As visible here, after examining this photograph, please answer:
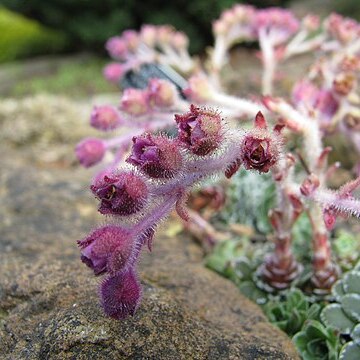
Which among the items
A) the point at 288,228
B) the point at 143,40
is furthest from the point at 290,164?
the point at 143,40

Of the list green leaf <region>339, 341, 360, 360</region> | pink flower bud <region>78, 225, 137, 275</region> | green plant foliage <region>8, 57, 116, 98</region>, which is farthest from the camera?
green plant foliage <region>8, 57, 116, 98</region>

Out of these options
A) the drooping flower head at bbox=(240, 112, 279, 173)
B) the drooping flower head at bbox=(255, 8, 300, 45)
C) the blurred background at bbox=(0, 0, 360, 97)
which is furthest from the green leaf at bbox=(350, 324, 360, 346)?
the blurred background at bbox=(0, 0, 360, 97)

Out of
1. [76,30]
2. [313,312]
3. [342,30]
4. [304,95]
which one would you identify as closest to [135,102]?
[304,95]

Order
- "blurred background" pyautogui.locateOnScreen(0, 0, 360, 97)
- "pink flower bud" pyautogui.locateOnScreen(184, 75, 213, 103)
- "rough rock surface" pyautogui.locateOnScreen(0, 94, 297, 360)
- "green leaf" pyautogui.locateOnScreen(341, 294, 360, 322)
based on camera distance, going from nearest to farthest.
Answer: "rough rock surface" pyautogui.locateOnScreen(0, 94, 297, 360) < "green leaf" pyautogui.locateOnScreen(341, 294, 360, 322) < "pink flower bud" pyautogui.locateOnScreen(184, 75, 213, 103) < "blurred background" pyautogui.locateOnScreen(0, 0, 360, 97)

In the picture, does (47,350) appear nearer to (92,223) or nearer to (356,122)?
(92,223)

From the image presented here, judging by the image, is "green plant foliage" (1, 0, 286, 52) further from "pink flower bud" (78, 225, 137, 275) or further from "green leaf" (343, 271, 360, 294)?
"pink flower bud" (78, 225, 137, 275)
